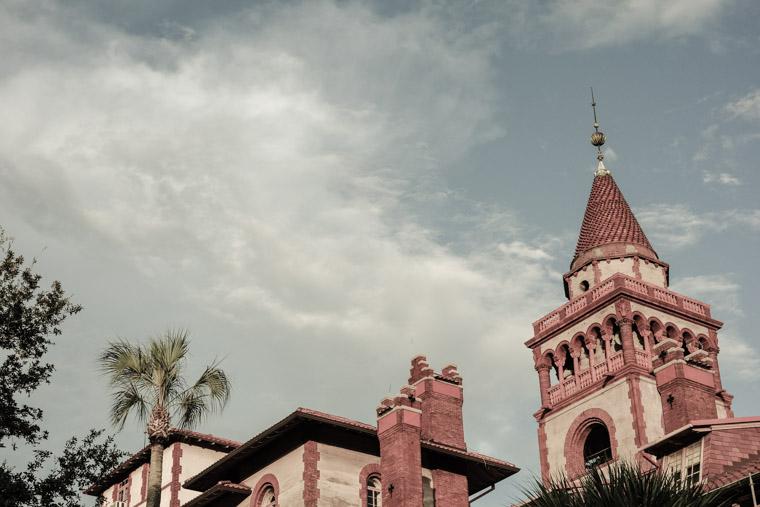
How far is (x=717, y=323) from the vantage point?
5769cm

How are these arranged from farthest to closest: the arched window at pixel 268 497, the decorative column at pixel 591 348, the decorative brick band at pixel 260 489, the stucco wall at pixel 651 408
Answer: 1. the decorative column at pixel 591 348
2. the stucco wall at pixel 651 408
3. the decorative brick band at pixel 260 489
4. the arched window at pixel 268 497

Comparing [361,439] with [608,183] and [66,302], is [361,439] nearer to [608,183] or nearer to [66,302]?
[66,302]

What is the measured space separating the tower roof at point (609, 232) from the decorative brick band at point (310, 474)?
93.6 feet

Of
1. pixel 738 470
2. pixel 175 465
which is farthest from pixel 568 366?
pixel 738 470

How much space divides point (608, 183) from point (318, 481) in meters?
36.1

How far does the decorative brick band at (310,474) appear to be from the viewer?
34312 mm

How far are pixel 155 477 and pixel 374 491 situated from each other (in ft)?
23.5

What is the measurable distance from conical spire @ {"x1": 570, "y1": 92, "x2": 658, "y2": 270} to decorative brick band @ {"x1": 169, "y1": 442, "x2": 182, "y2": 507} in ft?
82.3

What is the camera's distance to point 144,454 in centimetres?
4734

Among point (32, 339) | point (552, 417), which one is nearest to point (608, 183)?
point (552, 417)

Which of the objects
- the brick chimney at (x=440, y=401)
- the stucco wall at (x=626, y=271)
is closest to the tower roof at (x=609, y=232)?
the stucco wall at (x=626, y=271)

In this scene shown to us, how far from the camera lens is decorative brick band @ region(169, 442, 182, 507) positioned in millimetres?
45438

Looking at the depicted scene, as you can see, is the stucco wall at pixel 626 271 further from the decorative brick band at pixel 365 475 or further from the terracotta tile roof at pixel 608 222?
the decorative brick band at pixel 365 475

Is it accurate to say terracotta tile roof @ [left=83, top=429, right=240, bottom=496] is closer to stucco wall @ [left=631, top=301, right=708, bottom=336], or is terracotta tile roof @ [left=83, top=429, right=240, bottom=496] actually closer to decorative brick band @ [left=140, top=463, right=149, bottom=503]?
decorative brick band @ [left=140, top=463, right=149, bottom=503]
